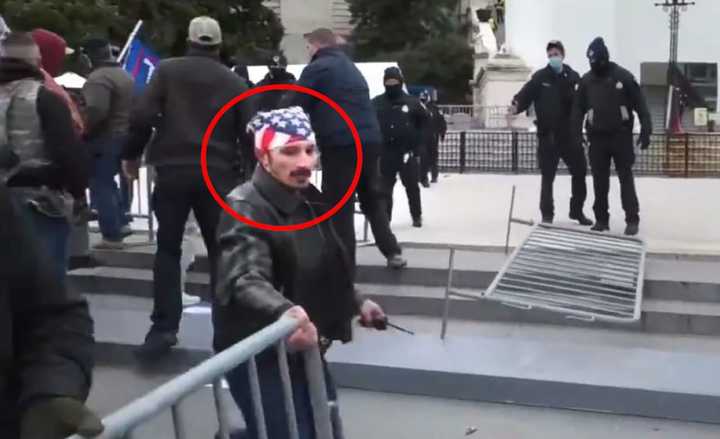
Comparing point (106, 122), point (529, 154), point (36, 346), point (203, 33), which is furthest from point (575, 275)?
point (529, 154)

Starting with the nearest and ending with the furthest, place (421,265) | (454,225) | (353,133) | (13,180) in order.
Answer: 1. (13,180)
2. (353,133)
3. (421,265)
4. (454,225)

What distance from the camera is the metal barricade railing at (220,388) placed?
8.63 feet

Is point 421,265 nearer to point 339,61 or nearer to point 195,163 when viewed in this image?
point 339,61

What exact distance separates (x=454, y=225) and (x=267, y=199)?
8433 mm

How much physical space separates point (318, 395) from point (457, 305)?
4872mm

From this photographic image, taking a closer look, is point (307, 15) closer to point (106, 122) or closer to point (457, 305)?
point (106, 122)

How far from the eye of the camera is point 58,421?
7.92 feet

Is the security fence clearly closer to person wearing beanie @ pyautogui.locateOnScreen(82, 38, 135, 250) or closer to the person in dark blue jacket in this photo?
person wearing beanie @ pyautogui.locateOnScreen(82, 38, 135, 250)

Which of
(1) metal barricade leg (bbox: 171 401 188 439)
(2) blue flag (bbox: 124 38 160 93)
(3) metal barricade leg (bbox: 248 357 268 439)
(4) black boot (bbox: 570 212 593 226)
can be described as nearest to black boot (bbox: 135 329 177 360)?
(3) metal barricade leg (bbox: 248 357 268 439)

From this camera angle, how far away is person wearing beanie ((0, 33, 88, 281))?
5719 mm

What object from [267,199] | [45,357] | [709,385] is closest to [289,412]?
[267,199]

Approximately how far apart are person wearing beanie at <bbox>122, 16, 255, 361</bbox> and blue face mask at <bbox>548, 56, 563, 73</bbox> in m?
5.51

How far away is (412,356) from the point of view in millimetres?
7312

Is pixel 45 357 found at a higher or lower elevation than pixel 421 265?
higher
